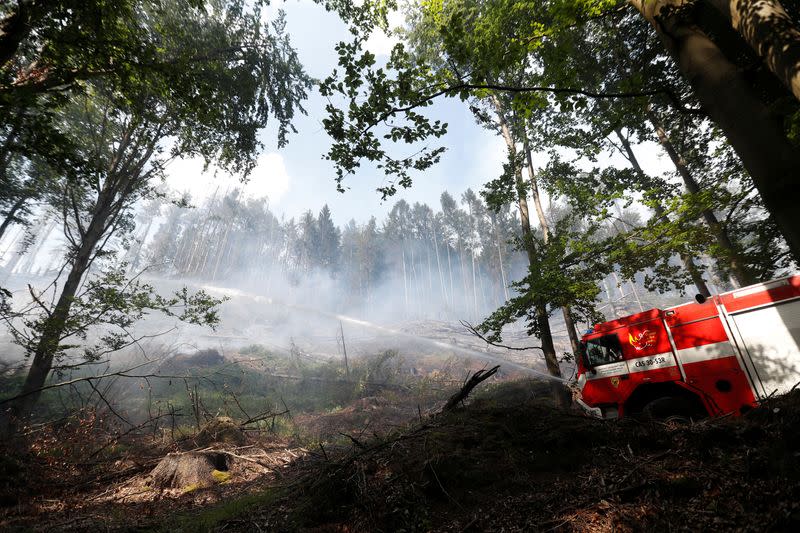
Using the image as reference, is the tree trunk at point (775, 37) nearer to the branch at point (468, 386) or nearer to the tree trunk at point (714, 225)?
the branch at point (468, 386)

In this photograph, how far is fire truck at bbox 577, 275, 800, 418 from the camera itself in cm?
583

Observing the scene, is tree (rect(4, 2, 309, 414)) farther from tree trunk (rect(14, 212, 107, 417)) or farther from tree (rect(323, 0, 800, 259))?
tree (rect(323, 0, 800, 259))

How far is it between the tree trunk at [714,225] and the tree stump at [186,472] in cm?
1294

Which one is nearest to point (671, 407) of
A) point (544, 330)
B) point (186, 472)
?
point (544, 330)

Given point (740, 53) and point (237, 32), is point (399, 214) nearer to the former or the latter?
point (237, 32)

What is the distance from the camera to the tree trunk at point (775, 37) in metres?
2.21

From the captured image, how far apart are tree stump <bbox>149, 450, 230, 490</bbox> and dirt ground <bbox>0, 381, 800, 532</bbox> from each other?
1159 mm

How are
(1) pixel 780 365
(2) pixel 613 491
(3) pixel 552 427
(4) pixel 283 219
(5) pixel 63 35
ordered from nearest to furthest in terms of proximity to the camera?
1. (2) pixel 613 491
2. (3) pixel 552 427
3. (5) pixel 63 35
4. (1) pixel 780 365
5. (4) pixel 283 219

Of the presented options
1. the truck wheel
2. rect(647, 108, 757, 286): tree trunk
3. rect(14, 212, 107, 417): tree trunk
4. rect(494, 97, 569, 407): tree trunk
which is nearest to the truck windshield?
rect(494, 97, 569, 407): tree trunk

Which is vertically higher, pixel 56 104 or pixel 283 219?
pixel 283 219

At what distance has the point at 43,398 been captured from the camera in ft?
47.0

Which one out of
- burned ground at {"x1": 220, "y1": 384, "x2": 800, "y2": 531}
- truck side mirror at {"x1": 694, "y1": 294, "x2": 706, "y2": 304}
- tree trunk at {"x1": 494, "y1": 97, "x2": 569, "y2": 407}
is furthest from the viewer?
tree trunk at {"x1": 494, "y1": 97, "x2": 569, "y2": 407}

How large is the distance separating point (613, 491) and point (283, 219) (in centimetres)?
8451

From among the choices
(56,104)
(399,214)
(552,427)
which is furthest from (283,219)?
(552,427)
